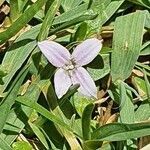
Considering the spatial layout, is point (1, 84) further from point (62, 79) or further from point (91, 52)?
point (91, 52)

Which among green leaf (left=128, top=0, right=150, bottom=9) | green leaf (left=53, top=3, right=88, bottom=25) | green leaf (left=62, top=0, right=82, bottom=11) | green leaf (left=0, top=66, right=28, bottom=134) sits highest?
green leaf (left=62, top=0, right=82, bottom=11)

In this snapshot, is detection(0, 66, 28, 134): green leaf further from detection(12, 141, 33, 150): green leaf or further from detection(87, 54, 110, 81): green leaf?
detection(87, 54, 110, 81): green leaf

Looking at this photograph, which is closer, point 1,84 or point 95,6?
point 1,84

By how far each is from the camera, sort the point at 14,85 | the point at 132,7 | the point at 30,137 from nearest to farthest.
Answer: the point at 14,85 → the point at 30,137 → the point at 132,7

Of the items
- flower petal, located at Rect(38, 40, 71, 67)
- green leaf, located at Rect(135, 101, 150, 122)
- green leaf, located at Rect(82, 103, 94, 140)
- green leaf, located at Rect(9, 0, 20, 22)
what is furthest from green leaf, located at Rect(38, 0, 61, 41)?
green leaf, located at Rect(135, 101, 150, 122)

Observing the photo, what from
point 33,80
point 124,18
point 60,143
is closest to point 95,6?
point 124,18

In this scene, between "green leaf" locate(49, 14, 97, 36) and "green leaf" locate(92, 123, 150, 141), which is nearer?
"green leaf" locate(92, 123, 150, 141)

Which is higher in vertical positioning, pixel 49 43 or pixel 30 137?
pixel 49 43
